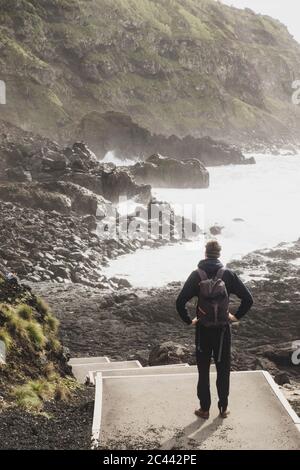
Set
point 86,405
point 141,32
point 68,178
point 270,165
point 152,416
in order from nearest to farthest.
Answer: point 152,416 < point 86,405 < point 68,178 < point 270,165 < point 141,32

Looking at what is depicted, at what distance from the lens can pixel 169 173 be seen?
5941 cm

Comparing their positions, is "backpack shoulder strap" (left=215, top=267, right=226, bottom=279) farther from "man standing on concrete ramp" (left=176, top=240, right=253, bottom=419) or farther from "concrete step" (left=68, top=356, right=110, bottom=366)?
"concrete step" (left=68, top=356, right=110, bottom=366)

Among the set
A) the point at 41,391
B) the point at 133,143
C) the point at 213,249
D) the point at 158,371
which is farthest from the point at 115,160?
the point at 213,249

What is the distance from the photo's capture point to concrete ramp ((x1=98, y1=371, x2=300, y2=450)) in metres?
6.46

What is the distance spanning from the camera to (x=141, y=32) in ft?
454

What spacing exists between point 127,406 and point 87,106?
10580cm

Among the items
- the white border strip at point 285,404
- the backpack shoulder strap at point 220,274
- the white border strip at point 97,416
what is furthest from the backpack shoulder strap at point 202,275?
the white border strip at point 97,416

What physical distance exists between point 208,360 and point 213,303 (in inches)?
30.6

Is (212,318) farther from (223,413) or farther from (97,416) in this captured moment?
(97,416)

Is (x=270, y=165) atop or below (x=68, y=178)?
atop

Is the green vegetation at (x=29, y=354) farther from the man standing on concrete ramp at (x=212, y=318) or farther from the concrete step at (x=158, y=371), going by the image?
the man standing on concrete ramp at (x=212, y=318)

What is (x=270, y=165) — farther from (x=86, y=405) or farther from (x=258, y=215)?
(x=86, y=405)

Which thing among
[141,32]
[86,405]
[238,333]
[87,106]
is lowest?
[238,333]

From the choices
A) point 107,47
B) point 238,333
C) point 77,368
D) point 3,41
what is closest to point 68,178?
point 238,333
